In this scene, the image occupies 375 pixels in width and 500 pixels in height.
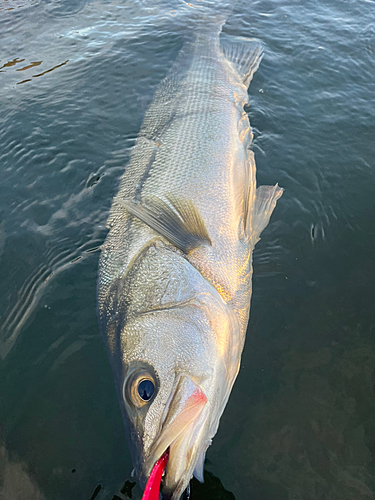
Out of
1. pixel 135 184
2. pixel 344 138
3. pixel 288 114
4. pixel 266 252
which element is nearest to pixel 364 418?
pixel 266 252

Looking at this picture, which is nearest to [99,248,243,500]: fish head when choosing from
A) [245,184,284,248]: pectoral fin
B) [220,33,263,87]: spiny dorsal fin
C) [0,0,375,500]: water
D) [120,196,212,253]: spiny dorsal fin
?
[120,196,212,253]: spiny dorsal fin

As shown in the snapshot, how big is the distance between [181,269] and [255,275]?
3.06 feet

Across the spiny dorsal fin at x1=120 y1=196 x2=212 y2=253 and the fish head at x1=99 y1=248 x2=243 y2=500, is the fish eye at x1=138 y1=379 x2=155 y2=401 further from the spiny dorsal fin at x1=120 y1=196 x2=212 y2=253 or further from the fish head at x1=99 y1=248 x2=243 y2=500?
the spiny dorsal fin at x1=120 y1=196 x2=212 y2=253

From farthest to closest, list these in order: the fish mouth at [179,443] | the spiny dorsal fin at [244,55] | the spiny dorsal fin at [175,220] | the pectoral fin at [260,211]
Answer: the spiny dorsal fin at [244,55], the pectoral fin at [260,211], the spiny dorsal fin at [175,220], the fish mouth at [179,443]

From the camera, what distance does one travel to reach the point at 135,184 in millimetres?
3311

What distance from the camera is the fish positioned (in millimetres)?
1816

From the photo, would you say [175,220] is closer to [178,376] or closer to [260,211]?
[260,211]

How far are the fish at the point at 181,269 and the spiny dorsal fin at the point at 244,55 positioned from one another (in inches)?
22.3

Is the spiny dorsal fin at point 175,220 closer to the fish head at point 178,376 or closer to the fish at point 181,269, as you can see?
the fish at point 181,269

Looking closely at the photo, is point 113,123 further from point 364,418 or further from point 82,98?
point 364,418

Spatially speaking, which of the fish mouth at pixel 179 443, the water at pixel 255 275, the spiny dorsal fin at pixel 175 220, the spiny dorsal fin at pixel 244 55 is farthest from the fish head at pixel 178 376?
the spiny dorsal fin at pixel 244 55

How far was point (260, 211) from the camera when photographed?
333 centimetres

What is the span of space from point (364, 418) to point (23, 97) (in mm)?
5749

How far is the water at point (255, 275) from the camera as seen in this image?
2.35 metres
